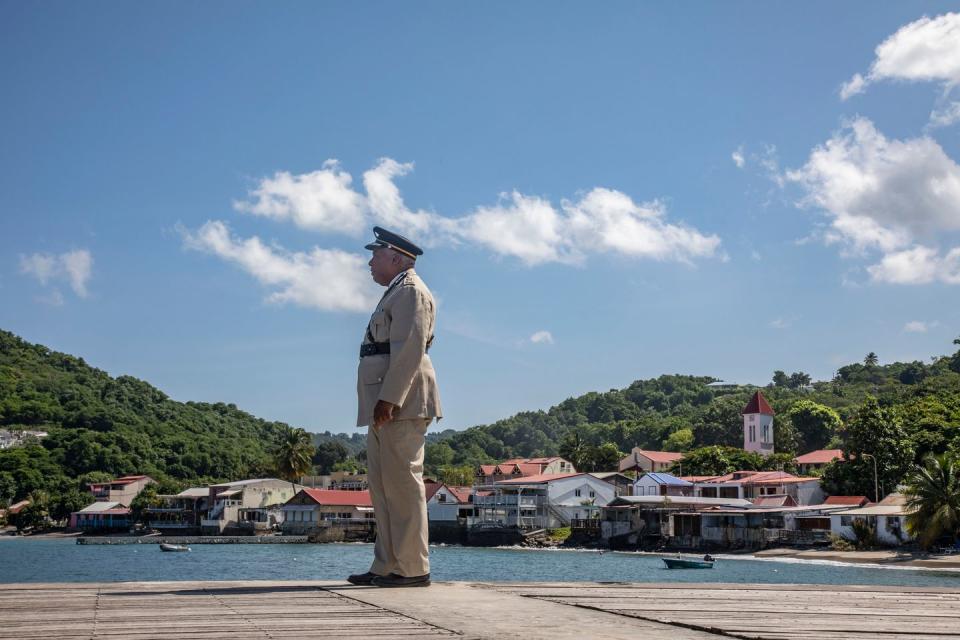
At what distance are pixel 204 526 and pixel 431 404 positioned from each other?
4539 inches

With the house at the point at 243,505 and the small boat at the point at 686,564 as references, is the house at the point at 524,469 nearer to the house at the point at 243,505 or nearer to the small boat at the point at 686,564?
the house at the point at 243,505

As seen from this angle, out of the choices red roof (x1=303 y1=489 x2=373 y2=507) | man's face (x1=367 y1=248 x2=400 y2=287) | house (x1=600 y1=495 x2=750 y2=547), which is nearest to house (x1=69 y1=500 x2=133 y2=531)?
red roof (x1=303 y1=489 x2=373 y2=507)

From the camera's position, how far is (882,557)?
5900 centimetres

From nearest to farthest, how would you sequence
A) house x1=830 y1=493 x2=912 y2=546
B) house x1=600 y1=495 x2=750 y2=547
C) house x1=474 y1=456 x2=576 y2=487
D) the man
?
the man, house x1=830 y1=493 x2=912 y2=546, house x1=600 y1=495 x2=750 y2=547, house x1=474 y1=456 x2=576 y2=487

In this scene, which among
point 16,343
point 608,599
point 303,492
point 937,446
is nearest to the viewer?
point 608,599

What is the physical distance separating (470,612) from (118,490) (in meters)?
132

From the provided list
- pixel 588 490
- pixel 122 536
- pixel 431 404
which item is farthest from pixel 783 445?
pixel 431 404

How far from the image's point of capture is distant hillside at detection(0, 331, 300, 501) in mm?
134125

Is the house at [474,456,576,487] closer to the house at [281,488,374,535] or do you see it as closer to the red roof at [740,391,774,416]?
the house at [281,488,374,535]

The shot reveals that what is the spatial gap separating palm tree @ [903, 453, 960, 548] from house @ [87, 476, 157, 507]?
96.6 metres

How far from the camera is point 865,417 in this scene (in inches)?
2813

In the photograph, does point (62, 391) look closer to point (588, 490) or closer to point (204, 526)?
point (204, 526)

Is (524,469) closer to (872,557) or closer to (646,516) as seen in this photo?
(646,516)

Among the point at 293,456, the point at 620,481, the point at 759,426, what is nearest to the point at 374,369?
the point at 620,481
